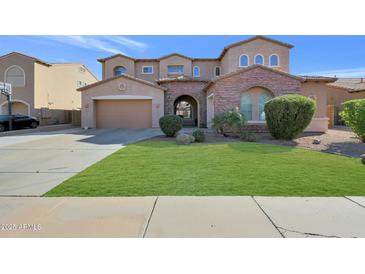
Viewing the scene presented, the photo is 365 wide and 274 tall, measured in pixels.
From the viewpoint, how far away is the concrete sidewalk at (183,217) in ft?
11.8

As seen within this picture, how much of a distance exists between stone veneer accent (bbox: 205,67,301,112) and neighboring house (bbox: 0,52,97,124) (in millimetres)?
18934

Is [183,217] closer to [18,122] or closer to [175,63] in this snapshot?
[18,122]

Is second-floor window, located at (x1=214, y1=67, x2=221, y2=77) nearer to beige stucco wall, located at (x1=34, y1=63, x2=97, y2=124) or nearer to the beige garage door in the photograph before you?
the beige garage door

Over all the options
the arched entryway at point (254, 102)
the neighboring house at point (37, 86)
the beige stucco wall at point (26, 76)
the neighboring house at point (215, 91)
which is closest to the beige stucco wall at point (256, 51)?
the neighboring house at point (215, 91)

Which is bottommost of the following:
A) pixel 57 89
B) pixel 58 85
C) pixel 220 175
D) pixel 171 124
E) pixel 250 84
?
pixel 220 175

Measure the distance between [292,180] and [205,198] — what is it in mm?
2470

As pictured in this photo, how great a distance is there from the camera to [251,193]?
5.14 m

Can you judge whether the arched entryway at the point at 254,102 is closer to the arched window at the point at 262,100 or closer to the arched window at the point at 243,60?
the arched window at the point at 262,100

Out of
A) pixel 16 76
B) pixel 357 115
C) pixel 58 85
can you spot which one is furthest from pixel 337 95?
pixel 16 76

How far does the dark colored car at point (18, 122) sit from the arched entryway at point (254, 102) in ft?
60.5

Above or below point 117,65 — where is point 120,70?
below

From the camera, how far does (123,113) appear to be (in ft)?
70.1

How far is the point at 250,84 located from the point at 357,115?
645cm

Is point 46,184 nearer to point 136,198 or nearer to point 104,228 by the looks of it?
point 136,198
